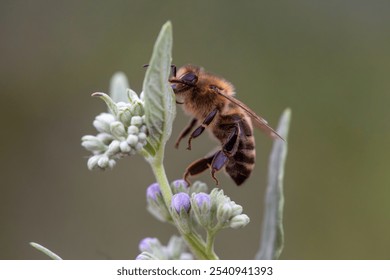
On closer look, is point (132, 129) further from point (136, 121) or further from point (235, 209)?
point (235, 209)

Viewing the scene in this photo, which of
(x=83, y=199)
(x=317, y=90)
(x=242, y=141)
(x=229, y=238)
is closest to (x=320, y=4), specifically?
(x=317, y=90)

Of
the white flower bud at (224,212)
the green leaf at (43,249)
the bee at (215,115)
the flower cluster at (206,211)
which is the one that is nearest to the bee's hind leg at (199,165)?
the bee at (215,115)

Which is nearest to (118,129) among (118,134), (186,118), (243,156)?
(118,134)

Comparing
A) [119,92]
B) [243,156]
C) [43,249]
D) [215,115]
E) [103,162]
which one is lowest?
[43,249]

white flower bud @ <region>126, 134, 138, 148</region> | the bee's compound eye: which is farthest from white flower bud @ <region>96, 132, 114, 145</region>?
the bee's compound eye

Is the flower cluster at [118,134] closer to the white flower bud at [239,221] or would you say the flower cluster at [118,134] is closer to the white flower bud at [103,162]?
the white flower bud at [103,162]

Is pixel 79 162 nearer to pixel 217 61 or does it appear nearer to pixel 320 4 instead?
pixel 217 61

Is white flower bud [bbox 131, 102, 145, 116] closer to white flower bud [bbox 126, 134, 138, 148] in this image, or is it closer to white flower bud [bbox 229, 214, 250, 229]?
white flower bud [bbox 126, 134, 138, 148]
